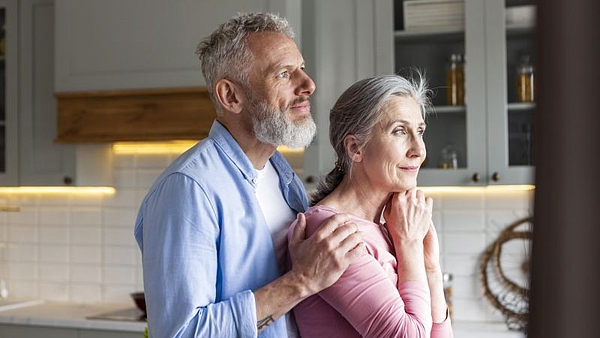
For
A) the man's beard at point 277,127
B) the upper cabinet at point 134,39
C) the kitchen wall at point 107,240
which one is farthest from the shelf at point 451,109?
the man's beard at point 277,127

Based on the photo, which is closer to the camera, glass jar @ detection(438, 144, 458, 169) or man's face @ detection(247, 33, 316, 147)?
man's face @ detection(247, 33, 316, 147)

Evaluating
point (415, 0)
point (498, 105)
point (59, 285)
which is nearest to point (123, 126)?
point (59, 285)

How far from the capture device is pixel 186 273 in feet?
4.34

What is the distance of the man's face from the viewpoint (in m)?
1.54

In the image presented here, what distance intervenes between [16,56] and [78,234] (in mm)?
983

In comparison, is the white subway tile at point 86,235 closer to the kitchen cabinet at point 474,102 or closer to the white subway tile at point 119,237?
the white subway tile at point 119,237

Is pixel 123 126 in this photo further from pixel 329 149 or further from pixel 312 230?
pixel 312 230

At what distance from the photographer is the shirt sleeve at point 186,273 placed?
132cm

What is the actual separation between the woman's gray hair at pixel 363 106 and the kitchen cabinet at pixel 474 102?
186 cm

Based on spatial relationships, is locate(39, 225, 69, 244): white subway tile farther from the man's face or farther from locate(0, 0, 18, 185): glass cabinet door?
the man's face

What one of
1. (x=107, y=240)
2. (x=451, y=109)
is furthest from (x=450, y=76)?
(x=107, y=240)

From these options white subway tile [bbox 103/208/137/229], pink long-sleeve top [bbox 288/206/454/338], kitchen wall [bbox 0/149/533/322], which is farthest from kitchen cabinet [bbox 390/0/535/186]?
pink long-sleeve top [bbox 288/206/454/338]

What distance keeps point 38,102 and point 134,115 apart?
0.66 meters

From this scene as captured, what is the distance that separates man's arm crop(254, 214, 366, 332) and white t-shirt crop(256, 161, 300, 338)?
5.3 inches
